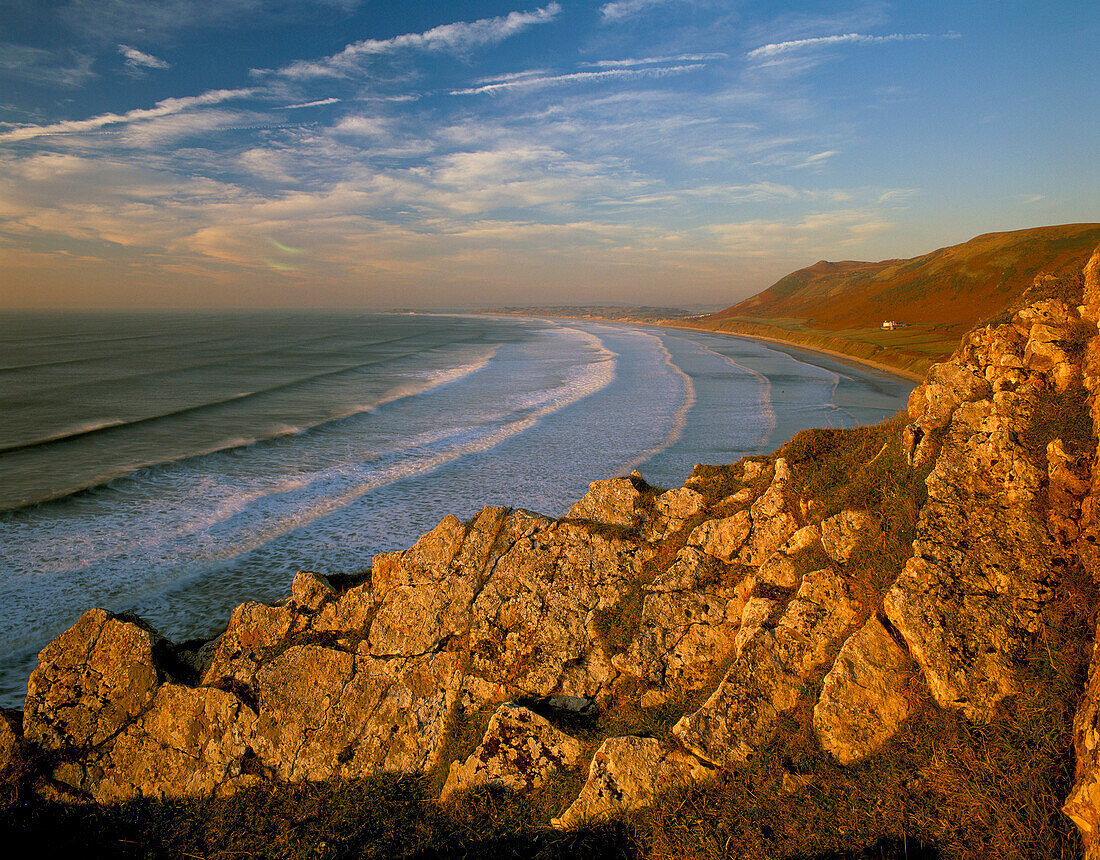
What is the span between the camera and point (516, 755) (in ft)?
19.2

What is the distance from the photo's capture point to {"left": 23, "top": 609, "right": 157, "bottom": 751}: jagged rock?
6.56m

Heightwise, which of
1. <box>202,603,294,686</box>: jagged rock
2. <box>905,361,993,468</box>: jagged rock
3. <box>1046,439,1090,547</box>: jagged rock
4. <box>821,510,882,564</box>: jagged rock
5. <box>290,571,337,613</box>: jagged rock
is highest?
<box>905,361,993,468</box>: jagged rock

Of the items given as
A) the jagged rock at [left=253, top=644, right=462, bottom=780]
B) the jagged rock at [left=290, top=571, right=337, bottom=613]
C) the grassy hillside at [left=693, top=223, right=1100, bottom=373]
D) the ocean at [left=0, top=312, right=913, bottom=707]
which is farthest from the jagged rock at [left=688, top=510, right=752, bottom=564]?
the grassy hillside at [left=693, top=223, right=1100, bottom=373]

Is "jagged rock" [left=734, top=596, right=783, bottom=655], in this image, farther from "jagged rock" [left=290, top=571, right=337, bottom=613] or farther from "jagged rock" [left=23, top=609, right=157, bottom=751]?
"jagged rock" [left=23, top=609, right=157, bottom=751]

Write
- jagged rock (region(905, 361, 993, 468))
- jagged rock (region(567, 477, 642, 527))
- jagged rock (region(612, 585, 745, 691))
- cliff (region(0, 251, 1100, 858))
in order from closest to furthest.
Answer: cliff (region(0, 251, 1100, 858)), jagged rock (region(612, 585, 745, 691)), jagged rock (region(905, 361, 993, 468)), jagged rock (region(567, 477, 642, 527))

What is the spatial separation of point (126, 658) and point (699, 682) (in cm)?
664

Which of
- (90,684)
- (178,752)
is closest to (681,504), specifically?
(178,752)

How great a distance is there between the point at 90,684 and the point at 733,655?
7.36 metres

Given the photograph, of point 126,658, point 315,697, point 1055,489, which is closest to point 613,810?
point 315,697

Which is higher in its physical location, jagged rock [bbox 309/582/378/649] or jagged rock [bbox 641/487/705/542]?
jagged rock [bbox 641/487/705/542]

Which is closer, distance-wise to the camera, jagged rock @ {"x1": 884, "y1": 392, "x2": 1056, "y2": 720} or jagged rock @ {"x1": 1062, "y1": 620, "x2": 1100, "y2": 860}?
jagged rock @ {"x1": 1062, "y1": 620, "x2": 1100, "y2": 860}

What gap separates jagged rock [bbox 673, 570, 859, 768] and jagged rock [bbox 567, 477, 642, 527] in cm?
258

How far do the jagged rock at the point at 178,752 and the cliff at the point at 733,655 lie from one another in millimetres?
28

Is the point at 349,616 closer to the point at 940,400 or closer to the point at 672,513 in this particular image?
the point at 672,513
